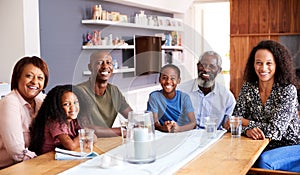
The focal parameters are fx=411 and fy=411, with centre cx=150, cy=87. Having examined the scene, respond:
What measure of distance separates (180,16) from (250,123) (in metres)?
4.49

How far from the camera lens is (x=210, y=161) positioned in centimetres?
176

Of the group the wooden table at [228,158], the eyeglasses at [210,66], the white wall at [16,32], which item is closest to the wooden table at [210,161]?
the wooden table at [228,158]

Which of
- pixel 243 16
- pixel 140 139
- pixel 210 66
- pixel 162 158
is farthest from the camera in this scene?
pixel 243 16

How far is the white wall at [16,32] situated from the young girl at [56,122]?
59.4 inches

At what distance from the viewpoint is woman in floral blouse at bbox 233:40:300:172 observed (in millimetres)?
2246

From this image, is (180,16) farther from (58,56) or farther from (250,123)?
(250,123)

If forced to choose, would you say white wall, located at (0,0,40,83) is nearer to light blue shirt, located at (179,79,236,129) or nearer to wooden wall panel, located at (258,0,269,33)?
light blue shirt, located at (179,79,236,129)

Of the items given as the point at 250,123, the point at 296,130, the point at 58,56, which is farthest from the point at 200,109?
the point at 58,56

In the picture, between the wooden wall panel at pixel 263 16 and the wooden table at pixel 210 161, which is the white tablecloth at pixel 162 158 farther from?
the wooden wall panel at pixel 263 16

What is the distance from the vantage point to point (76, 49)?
13.8 feet

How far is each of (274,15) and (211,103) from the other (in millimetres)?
3969

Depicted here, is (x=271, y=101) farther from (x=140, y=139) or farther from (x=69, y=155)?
(x=69, y=155)

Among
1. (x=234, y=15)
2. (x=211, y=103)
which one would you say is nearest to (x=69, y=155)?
(x=211, y=103)

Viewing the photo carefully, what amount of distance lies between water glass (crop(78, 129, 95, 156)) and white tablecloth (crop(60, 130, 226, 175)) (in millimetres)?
72
